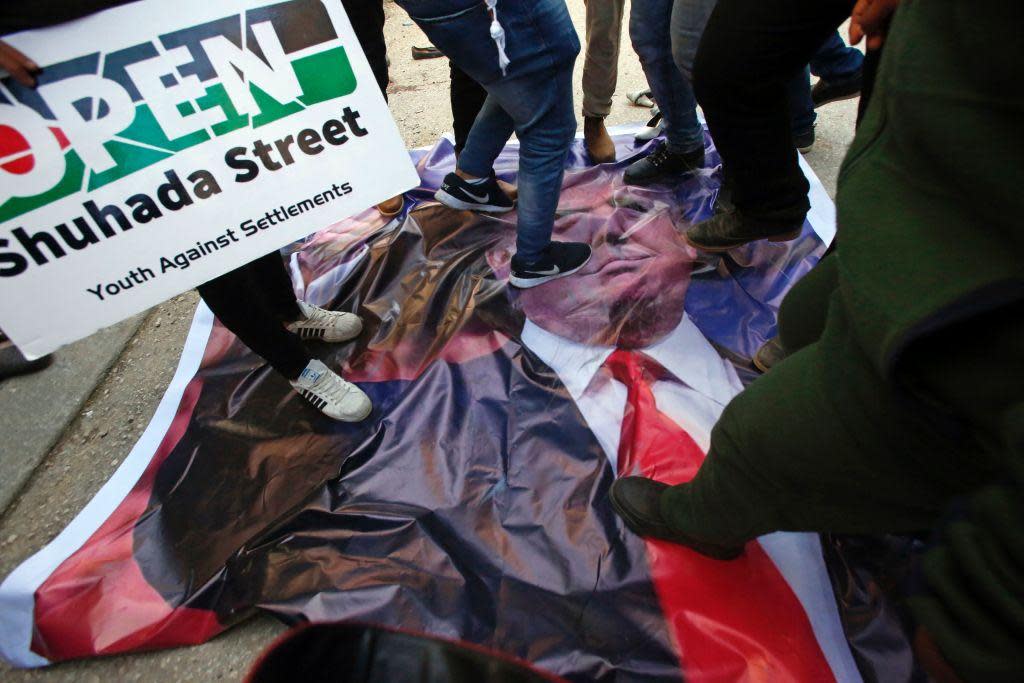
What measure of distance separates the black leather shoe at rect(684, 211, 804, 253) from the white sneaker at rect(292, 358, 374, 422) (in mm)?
1132

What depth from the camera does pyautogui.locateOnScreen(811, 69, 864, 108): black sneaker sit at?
1.90 metres

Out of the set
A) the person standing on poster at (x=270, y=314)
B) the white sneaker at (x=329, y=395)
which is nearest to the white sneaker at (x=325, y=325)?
the person standing on poster at (x=270, y=314)

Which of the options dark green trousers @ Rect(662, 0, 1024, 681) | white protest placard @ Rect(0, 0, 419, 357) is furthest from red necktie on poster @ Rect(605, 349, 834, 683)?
white protest placard @ Rect(0, 0, 419, 357)

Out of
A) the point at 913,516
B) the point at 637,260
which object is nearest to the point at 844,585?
the point at 913,516

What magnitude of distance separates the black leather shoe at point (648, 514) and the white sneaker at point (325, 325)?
0.92 m

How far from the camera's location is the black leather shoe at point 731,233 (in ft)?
4.87

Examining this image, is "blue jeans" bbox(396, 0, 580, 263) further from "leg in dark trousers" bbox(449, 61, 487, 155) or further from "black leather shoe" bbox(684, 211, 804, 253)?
"leg in dark trousers" bbox(449, 61, 487, 155)

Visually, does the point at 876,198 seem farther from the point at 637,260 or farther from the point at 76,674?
the point at 76,674

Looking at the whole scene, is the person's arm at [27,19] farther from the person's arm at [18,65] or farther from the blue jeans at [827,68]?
the blue jeans at [827,68]

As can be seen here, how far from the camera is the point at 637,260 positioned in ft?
5.40

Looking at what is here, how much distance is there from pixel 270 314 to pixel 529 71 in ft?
2.74

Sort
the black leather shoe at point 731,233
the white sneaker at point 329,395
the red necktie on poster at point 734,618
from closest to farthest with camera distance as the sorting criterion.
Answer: the red necktie on poster at point 734,618 → the white sneaker at point 329,395 → the black leather shoe at point 731,233

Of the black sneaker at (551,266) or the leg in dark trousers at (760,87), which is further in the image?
the black sneaker at (551,266)

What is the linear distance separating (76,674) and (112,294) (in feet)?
2.59
